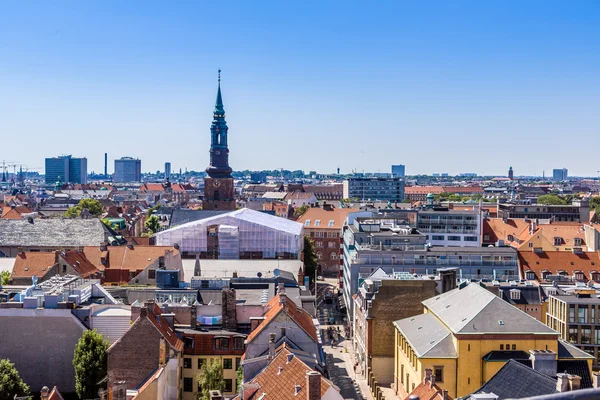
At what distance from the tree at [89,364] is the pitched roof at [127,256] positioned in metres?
32.0

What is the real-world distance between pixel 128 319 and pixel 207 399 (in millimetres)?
9604

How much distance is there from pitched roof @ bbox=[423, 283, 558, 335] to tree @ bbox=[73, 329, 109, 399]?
69.9 feet

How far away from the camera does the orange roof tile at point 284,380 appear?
33000 millimetres

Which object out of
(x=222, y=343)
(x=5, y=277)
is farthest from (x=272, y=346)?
(x=5, y=277)

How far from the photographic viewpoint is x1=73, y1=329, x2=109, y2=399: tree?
42.4 metres

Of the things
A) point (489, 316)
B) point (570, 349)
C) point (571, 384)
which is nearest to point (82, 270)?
point (489, 316)

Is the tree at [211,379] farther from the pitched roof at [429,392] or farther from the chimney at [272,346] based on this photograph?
the pitched roof at [429,392]

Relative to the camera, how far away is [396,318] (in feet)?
192

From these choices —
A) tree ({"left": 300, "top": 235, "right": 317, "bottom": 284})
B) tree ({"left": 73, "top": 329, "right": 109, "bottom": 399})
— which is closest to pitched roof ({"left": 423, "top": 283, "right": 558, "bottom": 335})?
tree ({"left": 73, "top": 329, "right": 109, "bottom": 399})

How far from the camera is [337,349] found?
67.5 meters

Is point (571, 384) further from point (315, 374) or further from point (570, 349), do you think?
point (570, 349)

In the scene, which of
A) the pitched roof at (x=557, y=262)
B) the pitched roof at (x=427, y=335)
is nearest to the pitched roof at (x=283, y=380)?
the pitched roof at (x=427, y=335)

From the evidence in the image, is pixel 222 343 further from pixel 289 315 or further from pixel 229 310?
pixel 289 315

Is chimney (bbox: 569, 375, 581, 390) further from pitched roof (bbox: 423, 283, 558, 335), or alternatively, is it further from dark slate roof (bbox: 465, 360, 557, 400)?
pitched roof (bbox: 423, 283, 558, 335)
